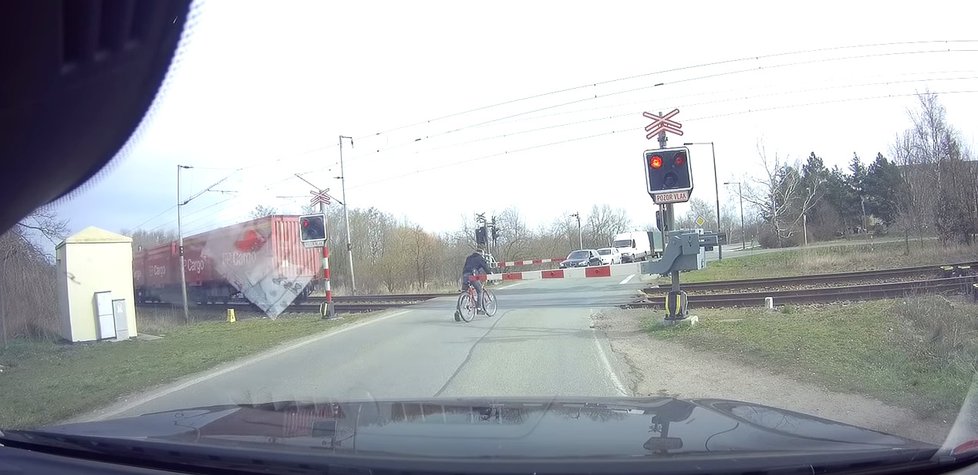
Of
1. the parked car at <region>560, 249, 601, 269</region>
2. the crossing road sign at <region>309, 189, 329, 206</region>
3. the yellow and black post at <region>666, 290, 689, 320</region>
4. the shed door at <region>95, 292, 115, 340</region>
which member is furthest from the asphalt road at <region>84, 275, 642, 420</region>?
the parked car at <region>560, 249, 601, 269</region>

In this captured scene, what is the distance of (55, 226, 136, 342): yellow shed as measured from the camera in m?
16.1

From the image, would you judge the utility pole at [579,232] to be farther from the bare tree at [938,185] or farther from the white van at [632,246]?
the bare tree at [938,185]

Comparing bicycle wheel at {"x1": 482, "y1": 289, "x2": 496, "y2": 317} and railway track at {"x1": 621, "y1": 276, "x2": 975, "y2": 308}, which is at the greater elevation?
bicycle wheel at {"x1": 482, "y1": 289, "x2": 496, "y2": 317}

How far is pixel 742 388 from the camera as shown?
718 centimetres

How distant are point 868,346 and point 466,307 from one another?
29.2ft

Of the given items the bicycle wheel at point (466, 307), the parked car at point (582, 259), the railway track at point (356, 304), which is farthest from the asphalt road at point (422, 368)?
the parked car at point (582, 259)

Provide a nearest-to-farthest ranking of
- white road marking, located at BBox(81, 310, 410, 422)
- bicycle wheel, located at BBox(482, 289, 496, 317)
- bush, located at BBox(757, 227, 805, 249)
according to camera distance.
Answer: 1. white road marking, located at BBox(81, 310, 410, 422)
2. bicycle wheel, located at BBox(482, 289, 496, 317)
3. bush, located at BBox(757, 227, 805, 249)

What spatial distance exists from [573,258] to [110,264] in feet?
95.9

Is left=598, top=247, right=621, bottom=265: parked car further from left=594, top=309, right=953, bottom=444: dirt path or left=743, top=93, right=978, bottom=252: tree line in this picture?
left=594, top=309, right=953, bottom=444: dirt path

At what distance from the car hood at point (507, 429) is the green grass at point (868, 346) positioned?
10.6ft

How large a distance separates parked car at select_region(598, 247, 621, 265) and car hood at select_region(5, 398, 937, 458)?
37.7m

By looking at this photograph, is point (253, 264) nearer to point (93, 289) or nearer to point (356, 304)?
point (356, 304)

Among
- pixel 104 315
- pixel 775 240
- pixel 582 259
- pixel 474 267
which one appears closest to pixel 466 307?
pixel 474 267

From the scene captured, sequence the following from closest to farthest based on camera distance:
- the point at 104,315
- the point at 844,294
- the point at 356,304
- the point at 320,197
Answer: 1. the point at 844,294
2. the point at 104,315
3. the point at 320,197
4. the point at 356,304
